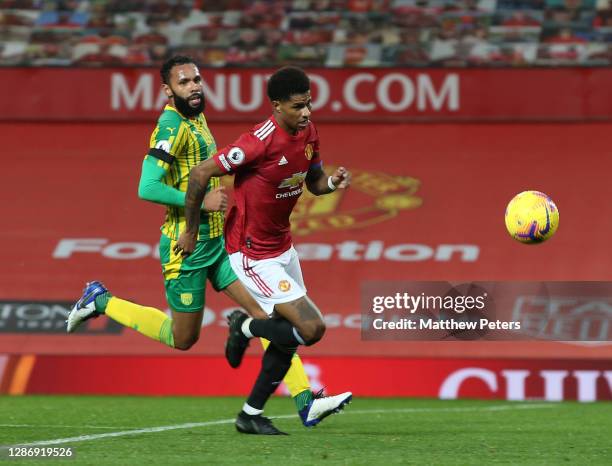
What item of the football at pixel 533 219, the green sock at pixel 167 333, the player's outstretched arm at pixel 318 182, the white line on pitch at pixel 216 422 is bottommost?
the white line on pitch at pixel 216 422

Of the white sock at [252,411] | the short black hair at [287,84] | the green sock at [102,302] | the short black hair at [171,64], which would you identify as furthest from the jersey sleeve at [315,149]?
the green sock at [102,302]

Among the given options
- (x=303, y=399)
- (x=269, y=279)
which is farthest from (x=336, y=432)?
(x=269, y=279)

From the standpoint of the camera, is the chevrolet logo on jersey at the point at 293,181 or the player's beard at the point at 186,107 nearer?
the chevrolet logo on jersey at the point at 293,181

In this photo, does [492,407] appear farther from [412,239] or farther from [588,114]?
[588,114]

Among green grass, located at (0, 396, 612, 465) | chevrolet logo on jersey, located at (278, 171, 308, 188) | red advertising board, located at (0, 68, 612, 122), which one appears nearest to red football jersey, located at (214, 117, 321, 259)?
chevrolet logo on jersey, located at (278, 171, 308, 188)

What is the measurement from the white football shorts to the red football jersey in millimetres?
43

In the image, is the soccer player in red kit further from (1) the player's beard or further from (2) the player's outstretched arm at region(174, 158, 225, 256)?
(1) the player's beard

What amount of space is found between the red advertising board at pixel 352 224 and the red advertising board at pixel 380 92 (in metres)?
0.15

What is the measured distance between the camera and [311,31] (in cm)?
1498

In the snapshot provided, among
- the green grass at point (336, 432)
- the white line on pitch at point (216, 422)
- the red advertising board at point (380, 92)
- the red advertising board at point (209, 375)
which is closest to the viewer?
the green grass at point (336, 432)

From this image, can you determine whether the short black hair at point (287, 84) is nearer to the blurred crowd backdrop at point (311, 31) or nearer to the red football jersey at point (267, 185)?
the red football jersey at point (267, 185)

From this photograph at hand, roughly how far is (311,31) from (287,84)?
8610mm

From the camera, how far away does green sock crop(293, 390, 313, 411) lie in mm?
6895

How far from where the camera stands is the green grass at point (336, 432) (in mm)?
5633
